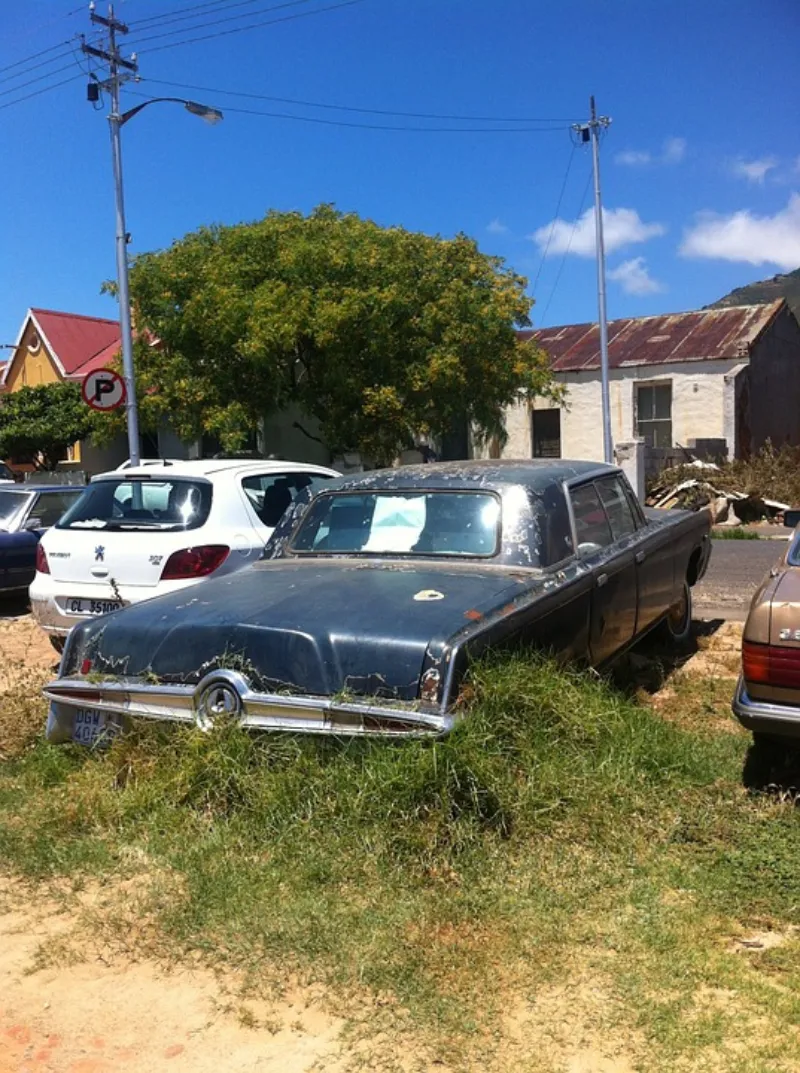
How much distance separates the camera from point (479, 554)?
4.91 metres

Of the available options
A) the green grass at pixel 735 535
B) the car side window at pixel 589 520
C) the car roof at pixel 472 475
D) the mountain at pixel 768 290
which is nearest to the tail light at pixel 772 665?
the car side window at pixel 589 520

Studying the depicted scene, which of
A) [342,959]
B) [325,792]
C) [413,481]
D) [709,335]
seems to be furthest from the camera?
[709,335]

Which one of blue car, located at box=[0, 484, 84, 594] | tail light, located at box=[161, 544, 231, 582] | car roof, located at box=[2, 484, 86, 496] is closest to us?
tail light, located at box=[161, 544, 231, 582]

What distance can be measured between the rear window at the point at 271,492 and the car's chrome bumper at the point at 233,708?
2.76 meters

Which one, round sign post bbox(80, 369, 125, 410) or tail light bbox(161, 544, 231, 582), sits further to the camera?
round sign post bbox(80, 369, 125, 410)

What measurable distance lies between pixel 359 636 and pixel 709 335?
22.0m

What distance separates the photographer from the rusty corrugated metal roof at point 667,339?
23188 millimetres

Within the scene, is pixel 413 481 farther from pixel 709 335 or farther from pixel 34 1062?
pixel 709 335

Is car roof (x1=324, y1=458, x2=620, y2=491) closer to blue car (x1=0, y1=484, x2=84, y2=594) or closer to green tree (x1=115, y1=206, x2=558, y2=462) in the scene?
blue car (x1=0, y1=484, x2=84, y2=594)

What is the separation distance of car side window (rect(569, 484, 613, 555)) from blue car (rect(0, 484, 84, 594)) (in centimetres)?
684

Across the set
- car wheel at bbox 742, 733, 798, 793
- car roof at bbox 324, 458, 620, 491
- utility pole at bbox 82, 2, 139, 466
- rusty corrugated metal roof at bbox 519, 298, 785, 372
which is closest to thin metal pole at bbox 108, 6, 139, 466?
utility pole at bbox 82, 2, 139, 466

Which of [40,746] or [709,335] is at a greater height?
[709,335]

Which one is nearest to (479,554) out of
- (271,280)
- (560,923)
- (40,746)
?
(560,923)

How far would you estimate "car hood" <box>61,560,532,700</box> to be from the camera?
12.6 ft
